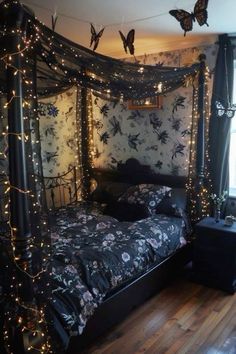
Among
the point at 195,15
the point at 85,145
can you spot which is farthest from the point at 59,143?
the point at 195,15

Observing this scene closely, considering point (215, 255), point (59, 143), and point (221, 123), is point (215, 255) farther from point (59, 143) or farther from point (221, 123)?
point (59, 143)

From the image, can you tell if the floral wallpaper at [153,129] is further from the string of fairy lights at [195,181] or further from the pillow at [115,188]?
the pillow at [115,188]

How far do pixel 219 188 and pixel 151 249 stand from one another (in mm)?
1171

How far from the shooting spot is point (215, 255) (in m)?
2.99

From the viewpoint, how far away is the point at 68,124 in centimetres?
452

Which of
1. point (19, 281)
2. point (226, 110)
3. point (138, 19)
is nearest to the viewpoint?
point (19, 281)

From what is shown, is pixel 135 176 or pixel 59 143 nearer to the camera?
pixel 135 176

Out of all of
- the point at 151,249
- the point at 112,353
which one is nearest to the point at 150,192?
the point at 151,249

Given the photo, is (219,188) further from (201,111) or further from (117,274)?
(117,274)

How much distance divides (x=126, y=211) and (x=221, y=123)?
4.53ft

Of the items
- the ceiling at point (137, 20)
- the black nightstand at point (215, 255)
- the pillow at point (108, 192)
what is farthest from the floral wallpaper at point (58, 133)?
the black nightstand at point (215, 255)

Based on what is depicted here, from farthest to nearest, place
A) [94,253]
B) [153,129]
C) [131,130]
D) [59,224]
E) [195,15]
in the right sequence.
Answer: [131,130] < [153,129] < [59,224] < [94,253] < [195,15]

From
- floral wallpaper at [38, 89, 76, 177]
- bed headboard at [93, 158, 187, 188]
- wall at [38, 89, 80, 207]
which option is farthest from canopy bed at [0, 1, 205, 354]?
floral wallpaper at [38, 89, 76, 177]

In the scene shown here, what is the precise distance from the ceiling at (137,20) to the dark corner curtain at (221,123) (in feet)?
0.76
